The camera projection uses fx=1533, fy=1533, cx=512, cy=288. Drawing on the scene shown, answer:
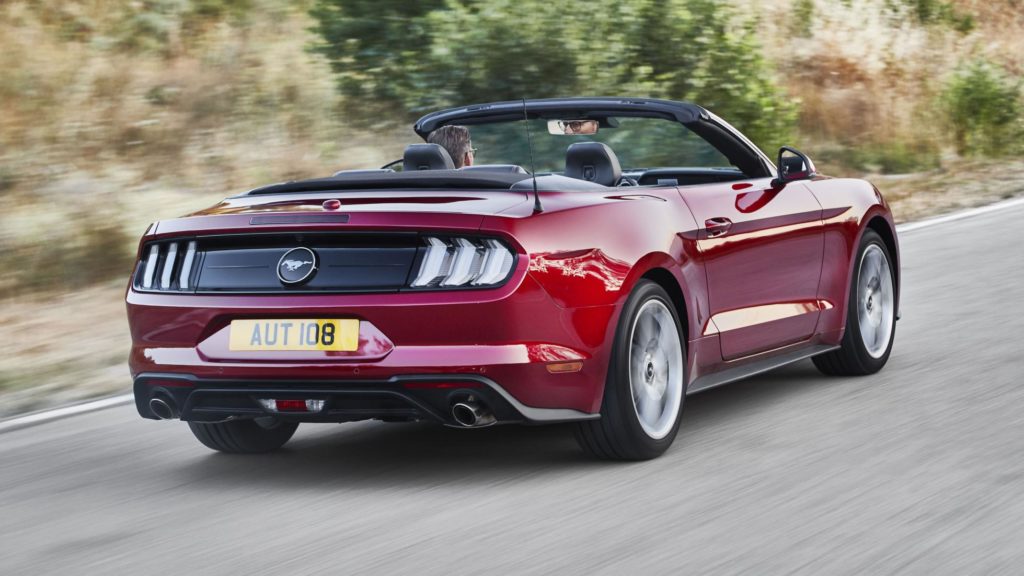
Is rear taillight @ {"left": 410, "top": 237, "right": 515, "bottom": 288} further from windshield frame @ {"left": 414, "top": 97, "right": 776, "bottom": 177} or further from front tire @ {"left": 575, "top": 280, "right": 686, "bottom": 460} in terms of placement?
windshield frame @ {"left": 414, "top": 97, "right": 776, "bottom": 177}

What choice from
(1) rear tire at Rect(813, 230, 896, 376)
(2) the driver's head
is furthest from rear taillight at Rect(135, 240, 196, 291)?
(1) rear tire at Rect(813, 230, 896, 376)

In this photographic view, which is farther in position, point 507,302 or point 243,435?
point 243,435

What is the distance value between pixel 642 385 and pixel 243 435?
5.30 feet

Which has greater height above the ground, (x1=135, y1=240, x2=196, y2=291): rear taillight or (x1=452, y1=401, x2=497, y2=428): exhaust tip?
(x1=135, y1=240, x2=196, y2=291): rear taillight

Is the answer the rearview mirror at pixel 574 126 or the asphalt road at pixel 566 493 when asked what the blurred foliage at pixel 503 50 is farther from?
the rearview mirror at pixel 574 126

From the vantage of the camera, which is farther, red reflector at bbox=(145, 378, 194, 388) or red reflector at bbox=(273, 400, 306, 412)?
red reflector at bbox=(145, 378, 194, 388)

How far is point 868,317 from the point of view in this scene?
726 centimetres

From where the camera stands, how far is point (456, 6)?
14672 mm

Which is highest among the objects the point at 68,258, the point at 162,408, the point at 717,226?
the point at 717,226

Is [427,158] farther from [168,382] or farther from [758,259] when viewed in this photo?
[168,382]

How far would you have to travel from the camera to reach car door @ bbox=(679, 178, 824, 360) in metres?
5.93

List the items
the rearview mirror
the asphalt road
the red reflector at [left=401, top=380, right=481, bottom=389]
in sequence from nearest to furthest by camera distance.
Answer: the asphalt road < the red reflector at [left=401, top=380, right=481, bottom=389] < the rearview mirror

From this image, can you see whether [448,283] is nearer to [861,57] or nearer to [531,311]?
[531,311]

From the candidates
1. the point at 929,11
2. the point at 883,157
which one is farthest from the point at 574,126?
the point at 929,11
